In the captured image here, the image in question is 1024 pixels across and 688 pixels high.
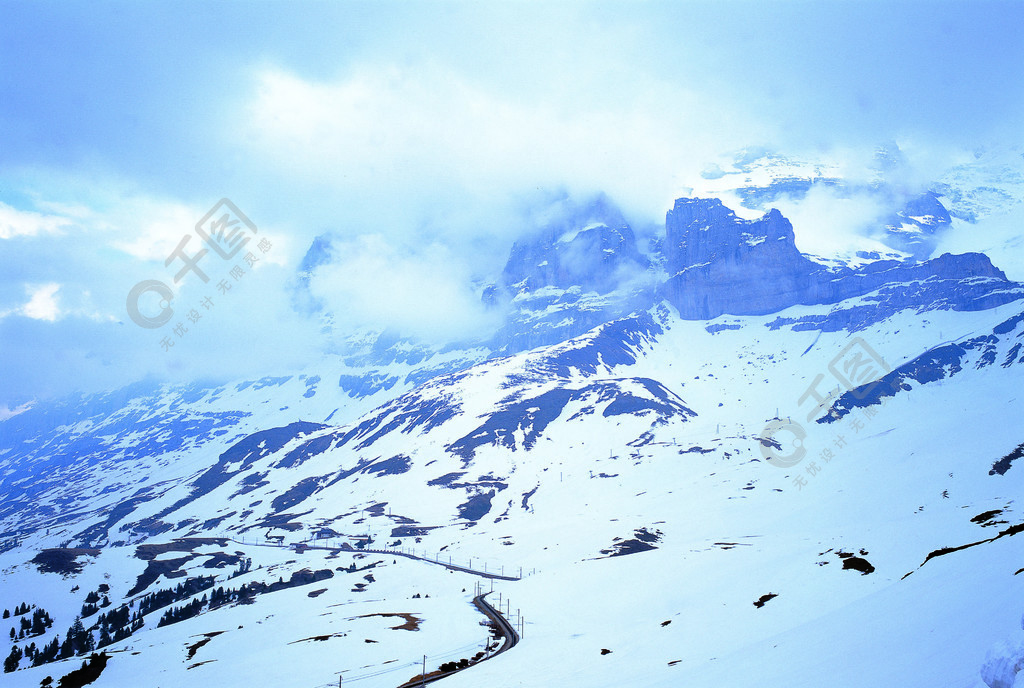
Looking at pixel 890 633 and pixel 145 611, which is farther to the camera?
pixel 145 611

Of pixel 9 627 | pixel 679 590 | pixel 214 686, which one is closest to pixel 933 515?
pixel 679 590

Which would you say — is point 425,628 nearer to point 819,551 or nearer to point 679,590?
point 679,590

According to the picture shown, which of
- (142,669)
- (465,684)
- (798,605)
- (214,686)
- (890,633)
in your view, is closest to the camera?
(890,633)

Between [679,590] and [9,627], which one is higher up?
[9,627]

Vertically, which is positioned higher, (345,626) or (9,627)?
(9,627)

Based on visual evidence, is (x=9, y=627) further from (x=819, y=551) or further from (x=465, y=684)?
(x=819, y=551)

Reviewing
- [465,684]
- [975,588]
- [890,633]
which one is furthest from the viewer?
[465,684]

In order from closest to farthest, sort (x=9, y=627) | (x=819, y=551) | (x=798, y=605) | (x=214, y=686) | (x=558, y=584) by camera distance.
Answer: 1. (x=798, y=605)
2. (x=214, y=686)
3. (x=819, y=551)
4. (x=558, y=584)
5. (x=9, y=627)

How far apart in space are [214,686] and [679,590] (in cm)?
6775

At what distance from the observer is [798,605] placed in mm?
60469

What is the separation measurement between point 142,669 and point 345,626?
Answer: 28888 mm

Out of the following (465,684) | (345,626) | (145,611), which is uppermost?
(145,611)

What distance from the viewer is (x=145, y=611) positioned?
154m


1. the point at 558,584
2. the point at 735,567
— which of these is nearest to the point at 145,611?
the point at 558,584
